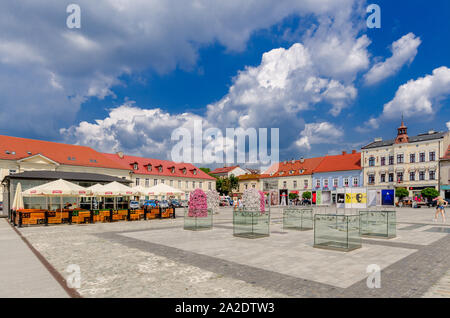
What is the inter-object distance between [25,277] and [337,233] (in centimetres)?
982

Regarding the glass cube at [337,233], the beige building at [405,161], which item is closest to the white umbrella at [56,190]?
the glass cube at [337,233]

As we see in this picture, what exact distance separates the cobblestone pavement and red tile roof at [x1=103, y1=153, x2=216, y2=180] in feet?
145

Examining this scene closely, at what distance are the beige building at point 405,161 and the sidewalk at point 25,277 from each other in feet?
183

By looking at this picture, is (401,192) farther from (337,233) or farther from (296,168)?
(337,233)

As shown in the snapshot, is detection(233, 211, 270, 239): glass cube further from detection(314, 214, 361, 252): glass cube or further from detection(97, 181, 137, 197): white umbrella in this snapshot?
detection(97, 181, 137, 197): white umbrella

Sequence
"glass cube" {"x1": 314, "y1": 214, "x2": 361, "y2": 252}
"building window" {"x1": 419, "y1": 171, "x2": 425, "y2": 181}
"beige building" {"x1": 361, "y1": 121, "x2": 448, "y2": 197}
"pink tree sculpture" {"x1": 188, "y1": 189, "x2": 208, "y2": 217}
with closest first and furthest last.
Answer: "glass cube" {"x1": 314, "y1": 214, "x2": 361, "y2": 252}
"pink tree sculpture" {"x1": 188, "y1": 189, "x2": 208, "y2": 217}
"beige building" {"x1": 361, "y1": 121, "x2": 448, "y2": 197}
"building window" {"x1": 419, "y1": 171, "x2": 425, "y2": 181}

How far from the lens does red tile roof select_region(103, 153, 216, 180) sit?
54.7 meters

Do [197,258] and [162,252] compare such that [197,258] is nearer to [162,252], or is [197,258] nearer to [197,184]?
[162,252]

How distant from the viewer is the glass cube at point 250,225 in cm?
1295

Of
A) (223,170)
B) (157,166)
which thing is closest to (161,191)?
(157,166)

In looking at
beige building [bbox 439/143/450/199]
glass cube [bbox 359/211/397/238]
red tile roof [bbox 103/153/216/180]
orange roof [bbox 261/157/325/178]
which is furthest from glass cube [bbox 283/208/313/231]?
orange roof [bbox 261/157/325/178]

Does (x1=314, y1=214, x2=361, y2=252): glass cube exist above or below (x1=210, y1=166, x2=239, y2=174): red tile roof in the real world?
below

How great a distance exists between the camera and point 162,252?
9602mm
